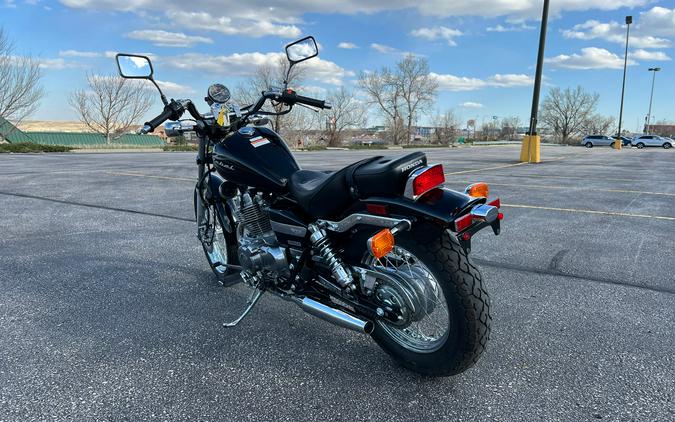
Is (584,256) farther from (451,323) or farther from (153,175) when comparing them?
(153,175)

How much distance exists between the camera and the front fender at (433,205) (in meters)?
2.26

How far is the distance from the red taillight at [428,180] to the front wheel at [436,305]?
21 cm

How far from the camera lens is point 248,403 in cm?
234

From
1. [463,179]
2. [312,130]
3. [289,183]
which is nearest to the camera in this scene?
[289,183]

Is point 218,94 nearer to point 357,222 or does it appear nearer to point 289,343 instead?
point 357,222

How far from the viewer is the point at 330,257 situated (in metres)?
2.58

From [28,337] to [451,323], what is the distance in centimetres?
264

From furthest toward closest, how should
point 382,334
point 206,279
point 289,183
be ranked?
point 206,279 < point 289,183 < point 382,334

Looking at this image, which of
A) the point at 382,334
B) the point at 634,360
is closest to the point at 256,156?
the point at 382,334

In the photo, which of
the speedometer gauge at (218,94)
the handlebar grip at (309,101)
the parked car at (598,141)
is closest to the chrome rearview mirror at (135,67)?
the speedometer gauge at (218,94)

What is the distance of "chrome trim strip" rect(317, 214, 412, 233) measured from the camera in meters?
2.31

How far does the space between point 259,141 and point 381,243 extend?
4.20ft

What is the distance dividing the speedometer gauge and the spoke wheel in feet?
5.52

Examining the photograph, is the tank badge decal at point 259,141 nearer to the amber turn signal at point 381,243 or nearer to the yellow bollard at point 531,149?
the amber turn signal at point 381,243
